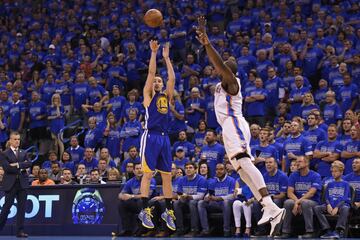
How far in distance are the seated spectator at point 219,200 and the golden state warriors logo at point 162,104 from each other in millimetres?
3373

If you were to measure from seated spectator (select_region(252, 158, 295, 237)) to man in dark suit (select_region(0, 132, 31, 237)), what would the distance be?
16.3 ft

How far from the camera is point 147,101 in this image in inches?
527

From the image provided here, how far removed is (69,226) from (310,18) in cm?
912

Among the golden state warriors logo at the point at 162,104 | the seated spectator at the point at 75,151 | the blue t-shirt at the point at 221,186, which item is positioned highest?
the golden state warriors logo at the point at 162,104

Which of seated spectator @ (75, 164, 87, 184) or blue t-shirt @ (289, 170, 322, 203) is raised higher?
seated spectator @ (75, 164, 87, 184)

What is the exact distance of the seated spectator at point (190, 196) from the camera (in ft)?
53.6

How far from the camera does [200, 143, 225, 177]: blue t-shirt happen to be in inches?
704

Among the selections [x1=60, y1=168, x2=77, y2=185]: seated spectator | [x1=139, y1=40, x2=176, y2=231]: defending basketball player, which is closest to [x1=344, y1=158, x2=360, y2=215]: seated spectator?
[x1=139, y1=40, x2=176, y2=231]: defending basketball player

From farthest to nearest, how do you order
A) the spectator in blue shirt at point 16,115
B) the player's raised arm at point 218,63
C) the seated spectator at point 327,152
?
the spectator in blue shirt at point 16,115
the seated spectator at point 327,152
the player's raised arm at point 218,63

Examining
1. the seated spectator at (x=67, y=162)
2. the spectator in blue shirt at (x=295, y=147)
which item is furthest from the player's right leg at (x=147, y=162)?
the seated spectator at (x=67, y=162)

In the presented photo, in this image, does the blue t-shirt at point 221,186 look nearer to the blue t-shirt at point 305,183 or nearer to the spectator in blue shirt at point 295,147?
the spectator in blue shirt at point 295,147

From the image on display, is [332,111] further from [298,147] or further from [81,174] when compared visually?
[81,174]

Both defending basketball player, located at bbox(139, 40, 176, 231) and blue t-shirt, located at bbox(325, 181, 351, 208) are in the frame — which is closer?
defending basketball player, located at bbox(139, 40, 176, 231)

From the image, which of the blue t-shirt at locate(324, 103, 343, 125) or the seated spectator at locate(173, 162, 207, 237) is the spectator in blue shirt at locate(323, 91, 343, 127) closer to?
the blue t-shirt at locate(324, 103, 343, 125)
